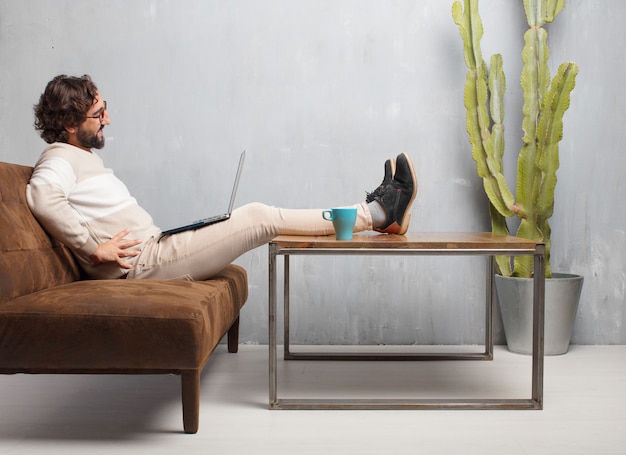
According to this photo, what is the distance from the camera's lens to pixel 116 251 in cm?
207

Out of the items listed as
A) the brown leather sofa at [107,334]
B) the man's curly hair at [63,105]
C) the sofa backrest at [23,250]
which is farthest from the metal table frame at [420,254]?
the man's curly hair at [63,105]

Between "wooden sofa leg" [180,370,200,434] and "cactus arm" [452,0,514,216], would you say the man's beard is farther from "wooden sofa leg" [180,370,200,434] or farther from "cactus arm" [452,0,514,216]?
"cactus arm" [452,0,514,216]

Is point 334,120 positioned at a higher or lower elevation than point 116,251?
higher

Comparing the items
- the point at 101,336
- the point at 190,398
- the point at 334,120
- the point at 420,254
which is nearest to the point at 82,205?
the point at 101,336

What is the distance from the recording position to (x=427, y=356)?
2709 mm

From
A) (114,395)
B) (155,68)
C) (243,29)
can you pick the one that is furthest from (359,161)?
(114,395)

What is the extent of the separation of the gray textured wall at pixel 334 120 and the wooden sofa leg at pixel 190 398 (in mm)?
1213

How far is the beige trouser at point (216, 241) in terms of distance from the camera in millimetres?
2096

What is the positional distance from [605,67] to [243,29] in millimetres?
1646

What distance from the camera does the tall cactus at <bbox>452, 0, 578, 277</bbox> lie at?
2.80 meters

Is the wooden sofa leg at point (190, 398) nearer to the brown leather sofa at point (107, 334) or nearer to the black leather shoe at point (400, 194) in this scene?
the brown leather sofa at point (107, 334)

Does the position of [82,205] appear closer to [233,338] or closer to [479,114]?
[233,338]

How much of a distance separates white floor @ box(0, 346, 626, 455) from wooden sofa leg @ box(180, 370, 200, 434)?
0.03m

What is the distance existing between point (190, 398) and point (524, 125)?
1.88 m
